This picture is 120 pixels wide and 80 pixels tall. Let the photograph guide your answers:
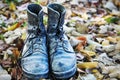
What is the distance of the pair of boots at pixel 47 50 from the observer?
1.46 meters

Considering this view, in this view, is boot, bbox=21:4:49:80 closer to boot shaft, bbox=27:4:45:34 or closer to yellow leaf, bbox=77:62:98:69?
boot shaft, bbox=27:4:45:34

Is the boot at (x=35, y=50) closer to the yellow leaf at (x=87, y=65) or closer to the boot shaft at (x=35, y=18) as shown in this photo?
the boot shaft at (x=35, y=18)

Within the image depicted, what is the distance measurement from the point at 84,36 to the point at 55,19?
18.4 inches

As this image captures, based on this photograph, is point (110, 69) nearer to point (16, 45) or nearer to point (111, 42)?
point (111, 42)

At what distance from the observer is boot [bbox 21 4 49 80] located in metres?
1.45

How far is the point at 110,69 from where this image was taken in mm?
1656

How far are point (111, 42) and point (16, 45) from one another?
1.96 feet

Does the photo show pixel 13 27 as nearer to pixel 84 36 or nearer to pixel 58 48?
pixel 84 36

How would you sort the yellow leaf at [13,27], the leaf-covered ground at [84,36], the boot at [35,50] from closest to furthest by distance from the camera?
the boot at [35,50] → the leaf-covered ground at [84,36] → the yellow leaf at [13,27]

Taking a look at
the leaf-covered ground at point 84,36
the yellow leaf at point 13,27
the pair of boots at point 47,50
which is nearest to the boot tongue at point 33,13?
the pair of boots at point 47,50

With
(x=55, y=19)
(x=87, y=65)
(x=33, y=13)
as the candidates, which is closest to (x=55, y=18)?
(x=55, y=19)

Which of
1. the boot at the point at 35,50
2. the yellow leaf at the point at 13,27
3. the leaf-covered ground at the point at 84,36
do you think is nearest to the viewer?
the boot at the point at 35,50

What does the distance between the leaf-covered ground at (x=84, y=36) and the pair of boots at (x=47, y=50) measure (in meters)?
0.11

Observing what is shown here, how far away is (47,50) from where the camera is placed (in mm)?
1608
